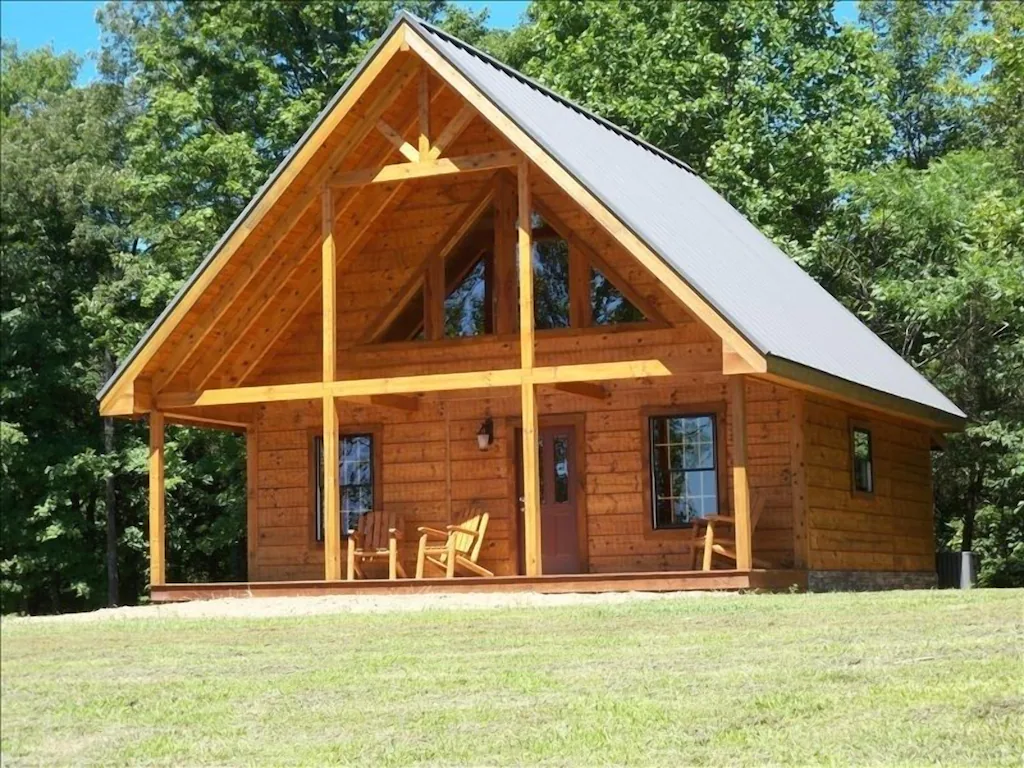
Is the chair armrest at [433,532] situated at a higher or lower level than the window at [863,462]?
lower

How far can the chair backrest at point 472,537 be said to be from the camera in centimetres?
1878

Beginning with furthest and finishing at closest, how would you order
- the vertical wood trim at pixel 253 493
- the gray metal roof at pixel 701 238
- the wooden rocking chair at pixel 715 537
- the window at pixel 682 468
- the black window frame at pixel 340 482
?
the vertical wood trim at pixel 253 493, the black window frame at pixel 340 482, the window at pixel 682 468, the wooden rocking chair at pixel 715 537, the gray metal roof at pixel 701 238

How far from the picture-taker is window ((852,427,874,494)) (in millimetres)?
20438

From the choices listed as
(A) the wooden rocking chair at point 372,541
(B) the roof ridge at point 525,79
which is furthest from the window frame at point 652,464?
(B) the roof ridge at point 525,79

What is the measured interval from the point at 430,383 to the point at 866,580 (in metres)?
6.36

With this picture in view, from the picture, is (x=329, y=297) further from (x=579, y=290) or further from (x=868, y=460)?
(x=868, y=460)

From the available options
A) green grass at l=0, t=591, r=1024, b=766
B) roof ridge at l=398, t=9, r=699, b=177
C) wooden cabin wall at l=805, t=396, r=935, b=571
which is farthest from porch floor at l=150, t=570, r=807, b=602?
roof ridge at l=398, t=9, r=699, b=177

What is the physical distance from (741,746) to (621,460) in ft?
34.8

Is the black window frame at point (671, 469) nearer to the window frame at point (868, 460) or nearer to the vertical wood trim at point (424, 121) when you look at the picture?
the window frame at point (868, 460)

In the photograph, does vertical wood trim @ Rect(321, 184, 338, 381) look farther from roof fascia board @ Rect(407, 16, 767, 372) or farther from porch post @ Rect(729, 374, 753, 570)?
porch post @ Rect(729, 374, 753, 570)

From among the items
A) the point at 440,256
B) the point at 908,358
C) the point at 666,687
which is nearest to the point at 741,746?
the point at 666,687

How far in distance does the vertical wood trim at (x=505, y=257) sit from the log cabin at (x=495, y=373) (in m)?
0.04

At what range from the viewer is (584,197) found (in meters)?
16.0

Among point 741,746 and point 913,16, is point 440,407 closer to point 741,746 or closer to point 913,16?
point 741,746
